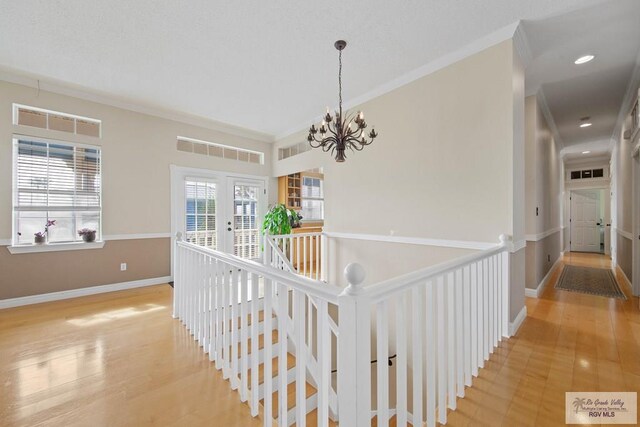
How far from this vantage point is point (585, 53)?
2807mm

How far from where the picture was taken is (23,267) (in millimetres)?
3359

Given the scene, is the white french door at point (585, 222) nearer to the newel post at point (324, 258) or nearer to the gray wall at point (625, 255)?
the gray wall at point (625, 255)

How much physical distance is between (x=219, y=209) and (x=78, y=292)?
7.50ft

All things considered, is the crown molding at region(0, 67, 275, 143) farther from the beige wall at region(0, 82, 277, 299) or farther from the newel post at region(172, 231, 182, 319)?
the newel post at region(172, 231, 182, 319)

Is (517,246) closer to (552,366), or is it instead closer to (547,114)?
(552,366)

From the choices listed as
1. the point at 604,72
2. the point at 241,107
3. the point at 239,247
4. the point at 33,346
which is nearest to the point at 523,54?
the point at 604,72

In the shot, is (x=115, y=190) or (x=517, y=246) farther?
(x=115, y=190)

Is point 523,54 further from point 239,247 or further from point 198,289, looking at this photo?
point 239,247

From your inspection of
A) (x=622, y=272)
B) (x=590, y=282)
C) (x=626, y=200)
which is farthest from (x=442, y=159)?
(x=622, y=272)

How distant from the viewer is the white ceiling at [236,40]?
2.25m

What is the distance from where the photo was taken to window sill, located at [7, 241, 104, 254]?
3311 mm

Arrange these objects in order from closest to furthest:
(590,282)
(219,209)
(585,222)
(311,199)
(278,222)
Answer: (590,282) → (278,222) → (219,209) → (311,199) → (585,222)

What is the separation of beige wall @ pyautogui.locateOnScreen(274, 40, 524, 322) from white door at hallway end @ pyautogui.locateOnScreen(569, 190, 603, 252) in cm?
716

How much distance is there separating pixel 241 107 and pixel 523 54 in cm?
365
